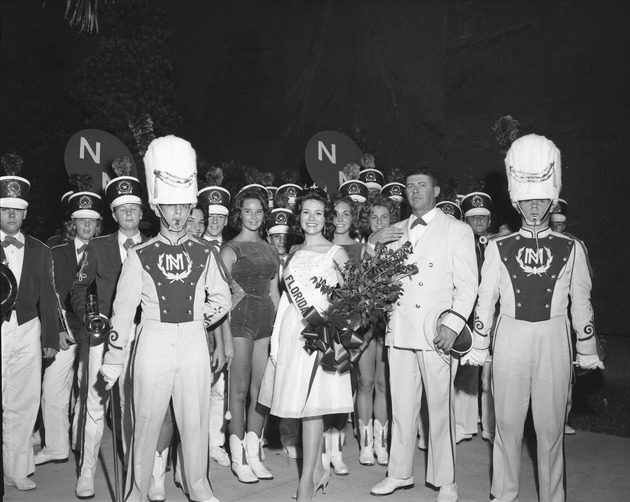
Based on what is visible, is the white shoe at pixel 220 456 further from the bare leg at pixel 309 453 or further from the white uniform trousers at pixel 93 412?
the bare leg at pixel 309 453

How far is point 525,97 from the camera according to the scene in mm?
8727

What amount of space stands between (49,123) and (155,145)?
8.79 m

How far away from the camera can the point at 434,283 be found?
16.7 feet

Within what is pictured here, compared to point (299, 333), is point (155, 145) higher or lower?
higher

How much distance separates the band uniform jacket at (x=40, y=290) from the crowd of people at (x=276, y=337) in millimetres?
11

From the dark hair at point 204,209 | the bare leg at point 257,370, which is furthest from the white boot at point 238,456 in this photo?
the dark hair at point 204,209

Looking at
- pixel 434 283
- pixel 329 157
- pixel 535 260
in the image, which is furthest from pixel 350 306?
pixel 329 157

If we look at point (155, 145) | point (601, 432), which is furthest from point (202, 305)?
point (601, 432)

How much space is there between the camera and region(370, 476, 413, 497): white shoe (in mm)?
5102

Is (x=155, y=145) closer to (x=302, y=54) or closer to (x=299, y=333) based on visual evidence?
(x=299, y=333)

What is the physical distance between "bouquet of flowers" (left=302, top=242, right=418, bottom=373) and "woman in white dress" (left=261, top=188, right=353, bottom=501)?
0.09m

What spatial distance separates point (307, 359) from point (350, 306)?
0.48 m

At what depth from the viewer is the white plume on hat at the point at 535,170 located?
15.6ft

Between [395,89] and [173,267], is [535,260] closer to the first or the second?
[173,267]
